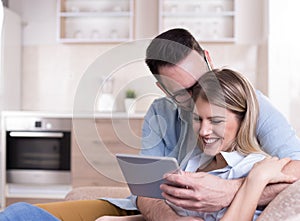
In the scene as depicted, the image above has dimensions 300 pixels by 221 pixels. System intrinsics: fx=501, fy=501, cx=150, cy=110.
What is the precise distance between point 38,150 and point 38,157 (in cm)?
6

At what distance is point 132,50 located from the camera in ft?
4.29

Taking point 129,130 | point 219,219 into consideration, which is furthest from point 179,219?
point 129,130

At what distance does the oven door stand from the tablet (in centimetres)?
285

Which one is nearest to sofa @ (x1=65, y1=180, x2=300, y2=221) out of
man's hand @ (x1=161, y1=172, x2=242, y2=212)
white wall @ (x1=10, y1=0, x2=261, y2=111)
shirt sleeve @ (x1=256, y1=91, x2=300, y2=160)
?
man's hand @ (x1=161, y1=172, x2=242, y2=212)

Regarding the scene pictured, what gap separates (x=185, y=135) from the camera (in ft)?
5.00

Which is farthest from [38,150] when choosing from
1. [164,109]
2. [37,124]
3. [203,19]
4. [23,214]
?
[23,214]

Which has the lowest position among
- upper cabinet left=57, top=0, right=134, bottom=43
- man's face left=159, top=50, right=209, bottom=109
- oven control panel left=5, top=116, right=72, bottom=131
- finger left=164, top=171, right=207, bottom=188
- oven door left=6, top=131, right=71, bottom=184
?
oven door left=6, top=131, right=71, bottom=184

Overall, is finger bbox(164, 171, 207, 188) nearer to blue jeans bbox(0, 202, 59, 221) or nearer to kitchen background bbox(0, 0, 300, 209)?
blue jeans bbox(0, 202, 59, 221)

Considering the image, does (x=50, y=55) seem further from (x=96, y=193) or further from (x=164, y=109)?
(x=164, y=109)

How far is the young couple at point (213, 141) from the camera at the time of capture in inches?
48.7

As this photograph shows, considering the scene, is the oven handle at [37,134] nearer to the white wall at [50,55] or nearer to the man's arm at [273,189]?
the white wall at [50,55]

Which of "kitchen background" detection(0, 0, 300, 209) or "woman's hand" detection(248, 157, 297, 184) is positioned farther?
"kitchen background" detection(0, 0, 300, 209)

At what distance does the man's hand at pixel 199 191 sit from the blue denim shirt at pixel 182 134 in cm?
22

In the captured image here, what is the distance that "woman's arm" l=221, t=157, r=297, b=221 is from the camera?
4.03 feet
